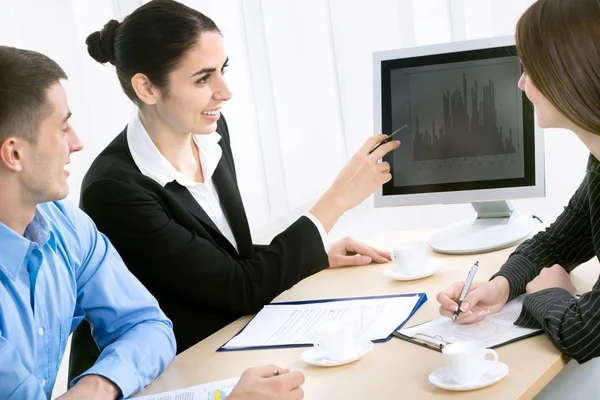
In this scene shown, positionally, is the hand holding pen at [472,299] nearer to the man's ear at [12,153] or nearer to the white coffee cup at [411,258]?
the white coffee cup at [411,258]

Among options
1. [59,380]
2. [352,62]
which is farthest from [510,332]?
[352,62]

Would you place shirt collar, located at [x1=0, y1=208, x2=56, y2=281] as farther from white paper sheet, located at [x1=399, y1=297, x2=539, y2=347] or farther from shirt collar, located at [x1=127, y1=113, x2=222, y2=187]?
white paper sheet, located at [x1=399, y1=297, x2=539, y2=347]

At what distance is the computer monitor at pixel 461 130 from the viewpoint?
83.4 inches

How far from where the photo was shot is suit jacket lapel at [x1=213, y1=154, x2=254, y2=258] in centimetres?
227

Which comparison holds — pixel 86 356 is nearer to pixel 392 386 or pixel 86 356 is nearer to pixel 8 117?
pixel 8 117

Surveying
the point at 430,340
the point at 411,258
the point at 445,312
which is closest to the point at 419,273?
the point at 411,258

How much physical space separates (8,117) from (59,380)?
251 cm

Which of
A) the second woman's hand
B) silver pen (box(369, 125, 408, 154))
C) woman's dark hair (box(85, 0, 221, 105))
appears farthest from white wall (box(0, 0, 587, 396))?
the second woman's hand

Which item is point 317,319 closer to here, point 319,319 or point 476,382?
point 319,319

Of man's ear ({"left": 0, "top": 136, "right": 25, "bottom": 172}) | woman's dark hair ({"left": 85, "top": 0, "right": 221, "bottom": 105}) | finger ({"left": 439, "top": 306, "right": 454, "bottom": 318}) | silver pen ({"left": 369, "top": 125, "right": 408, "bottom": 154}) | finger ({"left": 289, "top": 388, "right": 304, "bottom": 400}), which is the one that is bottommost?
finger ({"left": 439, "top": 306, "right": 454, "bottom": 318})

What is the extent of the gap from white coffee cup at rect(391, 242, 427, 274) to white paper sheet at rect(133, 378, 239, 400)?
64cm

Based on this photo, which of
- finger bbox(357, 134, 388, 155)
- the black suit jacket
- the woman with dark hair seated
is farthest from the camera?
finger bbox(357, 134, 388, 155)

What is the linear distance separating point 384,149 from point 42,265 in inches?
36.1

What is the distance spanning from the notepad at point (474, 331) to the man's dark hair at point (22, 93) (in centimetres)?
83
